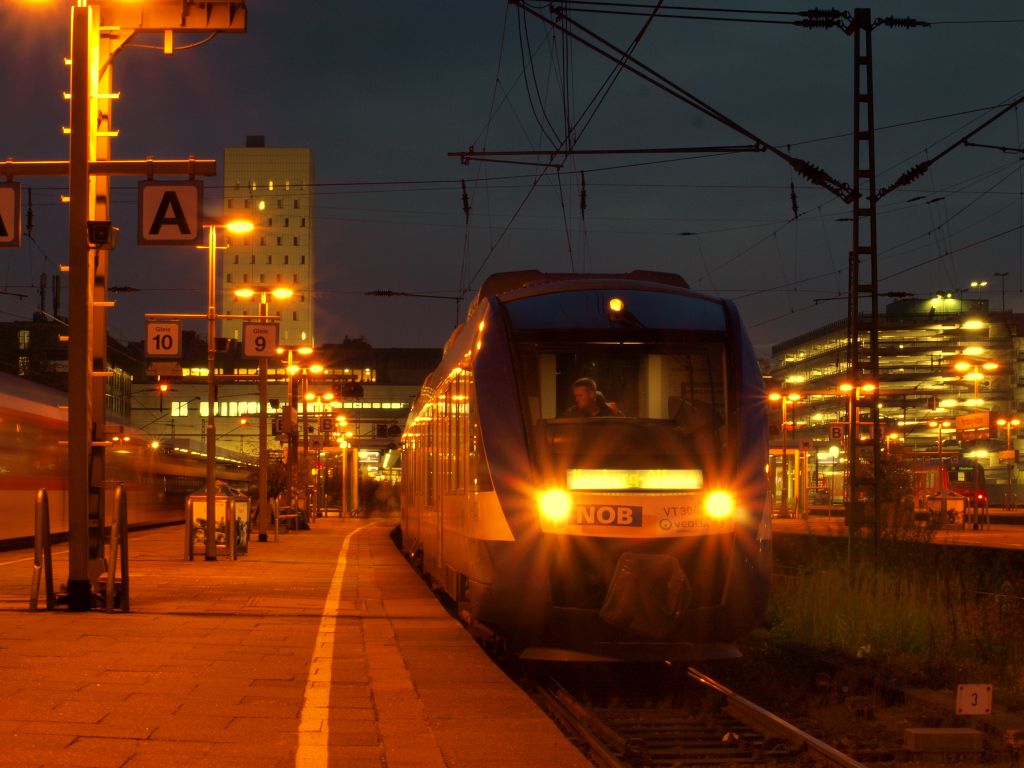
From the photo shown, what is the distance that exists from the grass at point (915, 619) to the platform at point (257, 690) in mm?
3570

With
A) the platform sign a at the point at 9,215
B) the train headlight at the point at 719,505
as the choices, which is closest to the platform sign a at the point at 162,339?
the platform sign a at the point at 9,215

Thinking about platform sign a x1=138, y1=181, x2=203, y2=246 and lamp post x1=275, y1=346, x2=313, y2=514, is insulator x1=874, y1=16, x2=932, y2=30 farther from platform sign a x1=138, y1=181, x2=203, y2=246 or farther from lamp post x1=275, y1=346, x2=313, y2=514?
lamp post x1=275, y1=346, x2=313, y2=514

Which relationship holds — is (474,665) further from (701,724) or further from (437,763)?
(437,763)

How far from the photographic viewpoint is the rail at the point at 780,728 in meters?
7.56

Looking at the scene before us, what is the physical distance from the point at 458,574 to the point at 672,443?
336 cm

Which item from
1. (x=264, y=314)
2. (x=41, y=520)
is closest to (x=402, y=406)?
(x=264, y=314)

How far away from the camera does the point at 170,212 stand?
48.3ft

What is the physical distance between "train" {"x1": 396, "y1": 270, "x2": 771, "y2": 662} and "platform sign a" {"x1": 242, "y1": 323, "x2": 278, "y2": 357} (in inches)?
949

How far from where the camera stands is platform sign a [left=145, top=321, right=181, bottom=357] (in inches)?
1158

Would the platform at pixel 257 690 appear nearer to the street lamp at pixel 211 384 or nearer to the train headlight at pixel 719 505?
the train headlight at pixel 719 505

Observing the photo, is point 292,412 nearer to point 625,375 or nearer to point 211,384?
point 211,384

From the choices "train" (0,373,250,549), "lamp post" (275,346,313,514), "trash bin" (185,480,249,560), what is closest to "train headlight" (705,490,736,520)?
"train" (0,373,250,549)

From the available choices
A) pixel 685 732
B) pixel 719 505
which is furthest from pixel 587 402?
pixel 685 732

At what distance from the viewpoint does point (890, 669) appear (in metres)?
11.7
